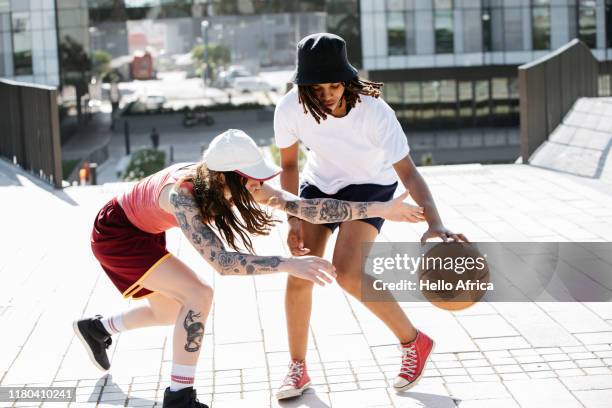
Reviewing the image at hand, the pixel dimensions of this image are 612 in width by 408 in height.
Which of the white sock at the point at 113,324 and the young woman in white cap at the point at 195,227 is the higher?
the young woman in white cap at the point at 195,227

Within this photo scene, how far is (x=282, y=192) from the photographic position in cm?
455

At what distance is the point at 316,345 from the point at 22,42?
50.5 m

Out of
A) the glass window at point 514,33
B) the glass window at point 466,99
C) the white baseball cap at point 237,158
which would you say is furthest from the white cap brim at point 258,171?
the glass window at point 466,99

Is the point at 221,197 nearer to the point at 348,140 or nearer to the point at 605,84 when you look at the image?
the point at 348,140

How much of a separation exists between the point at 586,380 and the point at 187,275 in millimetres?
1985

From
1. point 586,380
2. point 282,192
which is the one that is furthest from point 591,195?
point 282,192

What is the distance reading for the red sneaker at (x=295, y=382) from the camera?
467cm

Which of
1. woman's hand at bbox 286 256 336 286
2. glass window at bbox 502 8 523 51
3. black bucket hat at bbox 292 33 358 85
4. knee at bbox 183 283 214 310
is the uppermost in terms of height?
glass window at bbox 502 8 523 51

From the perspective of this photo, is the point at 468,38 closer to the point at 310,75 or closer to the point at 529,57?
the point at 529,57

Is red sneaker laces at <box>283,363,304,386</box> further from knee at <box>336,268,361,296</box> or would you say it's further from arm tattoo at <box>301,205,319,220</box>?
arm tattoo at <box>301,205,319,220</box>

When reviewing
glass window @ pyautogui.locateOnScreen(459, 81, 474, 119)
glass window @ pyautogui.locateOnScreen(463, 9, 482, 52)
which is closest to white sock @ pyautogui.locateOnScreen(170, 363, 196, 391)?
glass window @ pyautogui.locateOnScreen(463, 9, 482, 52)

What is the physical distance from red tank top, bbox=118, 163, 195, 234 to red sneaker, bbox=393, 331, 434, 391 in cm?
130

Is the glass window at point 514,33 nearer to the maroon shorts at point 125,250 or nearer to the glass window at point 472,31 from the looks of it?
the glass window at point 472,31

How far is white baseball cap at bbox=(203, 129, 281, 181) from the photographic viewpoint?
4.10 meters
